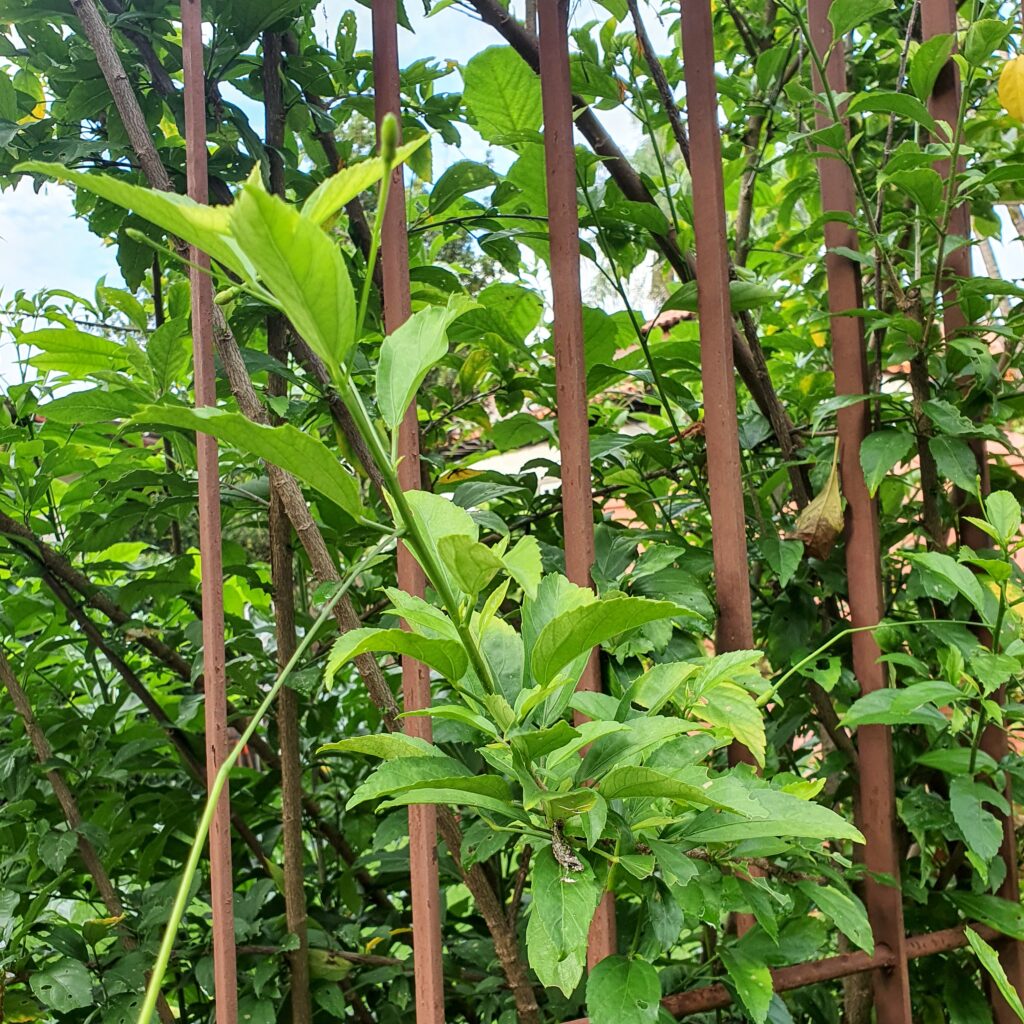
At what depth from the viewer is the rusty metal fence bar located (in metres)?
0.82

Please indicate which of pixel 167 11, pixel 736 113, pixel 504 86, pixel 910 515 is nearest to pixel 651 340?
pixel 736 113

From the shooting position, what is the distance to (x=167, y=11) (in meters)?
0.93

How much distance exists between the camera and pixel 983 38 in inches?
34.7

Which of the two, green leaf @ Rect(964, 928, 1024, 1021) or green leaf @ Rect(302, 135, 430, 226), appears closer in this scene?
green leaf @ Rect(302, 135, 430, 226)

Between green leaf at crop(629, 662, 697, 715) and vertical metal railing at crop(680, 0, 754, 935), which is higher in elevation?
vertical metal railing at crop(680, 0, 754, 935)

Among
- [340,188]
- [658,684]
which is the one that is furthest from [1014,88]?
[340,188]

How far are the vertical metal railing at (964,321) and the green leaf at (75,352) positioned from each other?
90 cm

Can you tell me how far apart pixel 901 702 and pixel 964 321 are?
19.6 inches

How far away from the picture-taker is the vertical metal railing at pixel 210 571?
27.1 inches

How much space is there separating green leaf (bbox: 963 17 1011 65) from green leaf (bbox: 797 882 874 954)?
0.83 meters

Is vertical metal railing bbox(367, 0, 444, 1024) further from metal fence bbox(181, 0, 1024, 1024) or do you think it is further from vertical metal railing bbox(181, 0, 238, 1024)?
A: vertical metal railing bbox(181, 0, 238, 1024)

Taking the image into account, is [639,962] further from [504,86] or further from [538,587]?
[504,86]

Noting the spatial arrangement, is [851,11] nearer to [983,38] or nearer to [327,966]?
[983,38]

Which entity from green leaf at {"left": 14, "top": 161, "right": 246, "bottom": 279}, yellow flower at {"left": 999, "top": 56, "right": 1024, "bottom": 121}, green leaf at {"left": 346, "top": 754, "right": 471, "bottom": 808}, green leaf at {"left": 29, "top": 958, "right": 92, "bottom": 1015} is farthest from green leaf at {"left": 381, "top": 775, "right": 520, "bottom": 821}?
yellow flower at {"left": 999, "top": 56, "right": 1024, "bottom": 121}
